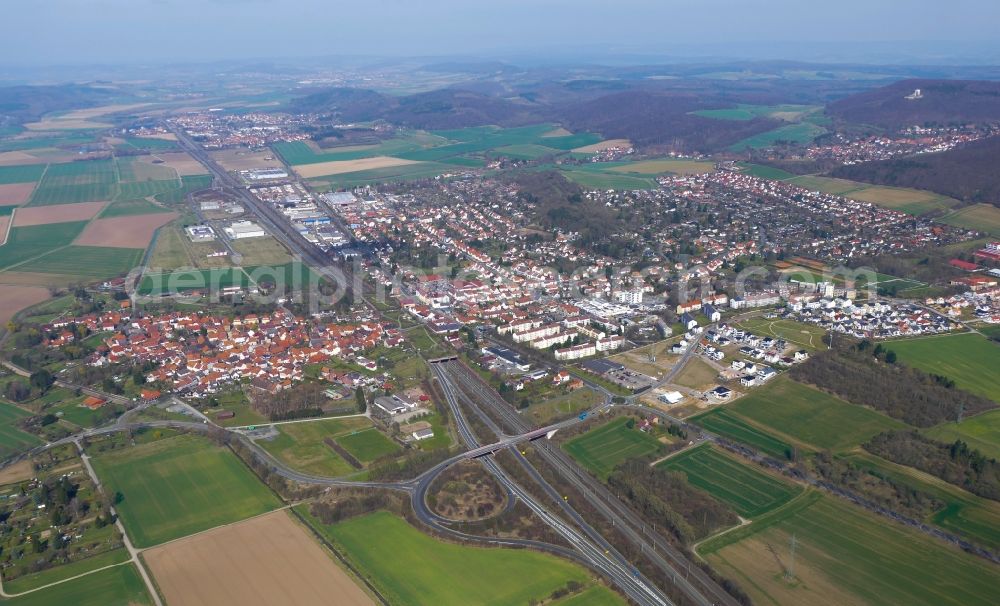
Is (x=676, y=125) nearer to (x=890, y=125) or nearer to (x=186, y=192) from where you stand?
(x=890, y=125)

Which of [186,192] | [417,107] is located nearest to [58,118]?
[417,107]

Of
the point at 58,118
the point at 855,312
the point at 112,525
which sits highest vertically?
the point at 58,118

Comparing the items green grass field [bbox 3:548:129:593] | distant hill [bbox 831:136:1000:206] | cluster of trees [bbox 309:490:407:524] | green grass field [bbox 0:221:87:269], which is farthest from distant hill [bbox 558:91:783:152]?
green grass field [bbox 3:548:129:593]

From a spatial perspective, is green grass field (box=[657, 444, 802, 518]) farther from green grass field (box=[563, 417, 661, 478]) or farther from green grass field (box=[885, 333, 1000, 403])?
green grass field (box=[885, 333, 1000, 403])

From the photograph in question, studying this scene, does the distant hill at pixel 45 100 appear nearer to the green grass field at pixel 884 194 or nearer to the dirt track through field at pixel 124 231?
the dirt track through field at pixel 124 231

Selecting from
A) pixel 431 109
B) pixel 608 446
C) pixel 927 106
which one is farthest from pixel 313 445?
pixel 431 109

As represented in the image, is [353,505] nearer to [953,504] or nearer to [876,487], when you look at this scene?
[876,487]
